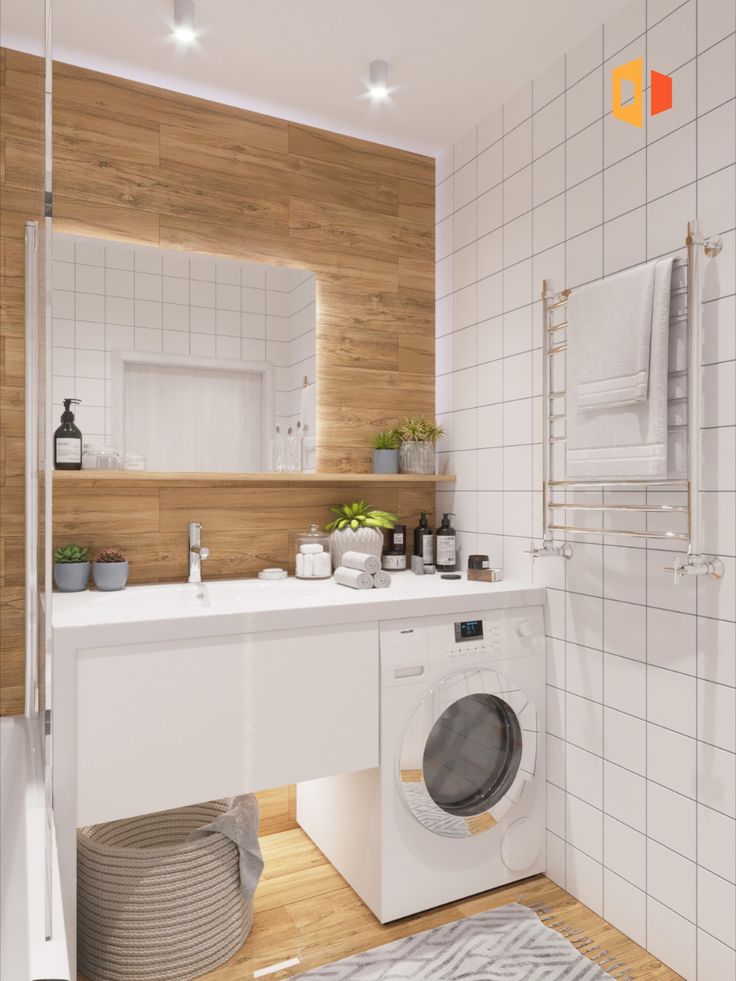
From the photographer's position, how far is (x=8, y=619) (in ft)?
6.19

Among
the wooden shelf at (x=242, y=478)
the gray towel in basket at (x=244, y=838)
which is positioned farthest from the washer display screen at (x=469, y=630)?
the gray towel in basket at (x=244, y=838)

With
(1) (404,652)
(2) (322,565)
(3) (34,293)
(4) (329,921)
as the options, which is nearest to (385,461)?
(2) (322,565)

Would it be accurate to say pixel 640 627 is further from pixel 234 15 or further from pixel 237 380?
pixel 234 15

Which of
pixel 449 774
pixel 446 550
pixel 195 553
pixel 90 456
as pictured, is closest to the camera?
pixel 449 774

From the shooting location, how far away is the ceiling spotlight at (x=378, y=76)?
6.59 ft

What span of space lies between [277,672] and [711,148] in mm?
1585

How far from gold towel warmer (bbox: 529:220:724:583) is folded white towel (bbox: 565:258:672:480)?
0.14 ft

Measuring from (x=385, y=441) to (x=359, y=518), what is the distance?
0.31 meters

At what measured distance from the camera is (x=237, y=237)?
7.32 feet

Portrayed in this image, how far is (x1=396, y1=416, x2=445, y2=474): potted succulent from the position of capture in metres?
2.42

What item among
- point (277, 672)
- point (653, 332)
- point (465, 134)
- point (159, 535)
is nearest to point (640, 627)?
point (653, 332)

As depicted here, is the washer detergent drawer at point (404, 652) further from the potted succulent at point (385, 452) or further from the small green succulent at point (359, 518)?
the potted succulent at point (385, 452)

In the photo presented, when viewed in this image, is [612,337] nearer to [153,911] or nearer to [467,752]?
[467,752]

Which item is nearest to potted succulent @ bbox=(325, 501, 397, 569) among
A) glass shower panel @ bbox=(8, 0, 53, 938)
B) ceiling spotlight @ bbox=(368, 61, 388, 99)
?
glass shower panel @ bbox=(8, 0, 53, 938)
